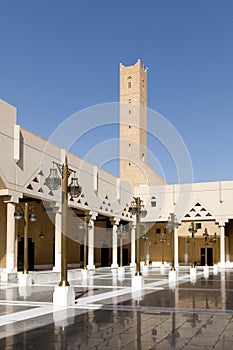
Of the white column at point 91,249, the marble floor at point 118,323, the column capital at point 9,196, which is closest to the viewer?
the marble floor at point 118,323

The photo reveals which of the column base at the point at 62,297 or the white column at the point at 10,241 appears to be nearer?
the column base at the point at 62,297

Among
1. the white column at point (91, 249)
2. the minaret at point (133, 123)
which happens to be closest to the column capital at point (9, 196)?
the white column at point (91, 249)

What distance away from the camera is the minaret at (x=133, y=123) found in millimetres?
67812

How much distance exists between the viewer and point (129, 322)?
1069 centimetres

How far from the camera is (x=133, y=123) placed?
7212 centimetres

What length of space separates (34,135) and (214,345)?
24940mm

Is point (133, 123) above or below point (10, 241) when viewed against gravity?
above

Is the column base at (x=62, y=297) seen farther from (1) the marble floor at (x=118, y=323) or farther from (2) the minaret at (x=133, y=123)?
(2) the minaret at (x=133, y=123)

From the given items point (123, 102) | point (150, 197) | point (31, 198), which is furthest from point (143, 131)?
point (31, 198)

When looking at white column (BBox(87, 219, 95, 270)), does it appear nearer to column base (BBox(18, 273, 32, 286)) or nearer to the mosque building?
the mosque building

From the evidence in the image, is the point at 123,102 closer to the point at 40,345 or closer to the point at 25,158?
the point at 25,158

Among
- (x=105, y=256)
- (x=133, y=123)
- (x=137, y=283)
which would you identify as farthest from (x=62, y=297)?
(x=133, y=123)

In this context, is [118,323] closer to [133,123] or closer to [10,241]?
[10,241]

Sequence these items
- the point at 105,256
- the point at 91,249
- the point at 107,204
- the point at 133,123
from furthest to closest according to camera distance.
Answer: the point at 133,123
the point at 105,256
the point at 107,204
the point at 91,249
